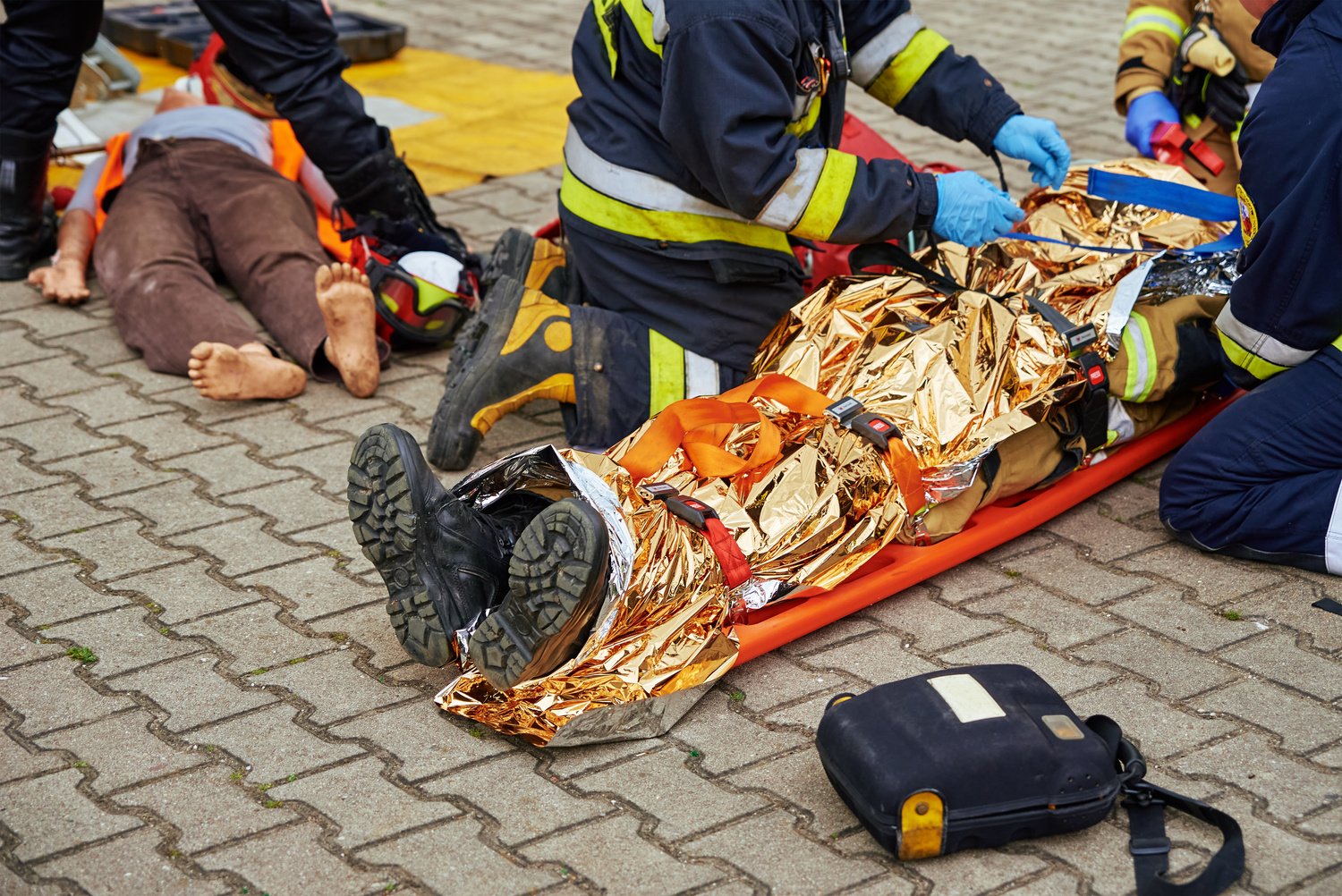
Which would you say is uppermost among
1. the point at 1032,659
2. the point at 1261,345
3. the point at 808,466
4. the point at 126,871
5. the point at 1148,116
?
the point at 1148,116

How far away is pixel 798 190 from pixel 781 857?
1425 mm

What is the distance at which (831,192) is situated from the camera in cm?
296

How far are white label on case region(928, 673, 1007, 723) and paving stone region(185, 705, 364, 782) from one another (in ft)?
3.11

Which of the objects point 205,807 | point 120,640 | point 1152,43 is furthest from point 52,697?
point 1152,43

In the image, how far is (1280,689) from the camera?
2469mm

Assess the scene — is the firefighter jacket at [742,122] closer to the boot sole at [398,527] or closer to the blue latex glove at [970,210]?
the blue latex glove at [970,210]

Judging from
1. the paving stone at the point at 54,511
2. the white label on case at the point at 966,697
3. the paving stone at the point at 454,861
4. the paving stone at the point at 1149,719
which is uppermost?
the white label on case at the point at 966,697

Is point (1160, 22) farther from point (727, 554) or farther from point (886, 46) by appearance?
point (727, 554)

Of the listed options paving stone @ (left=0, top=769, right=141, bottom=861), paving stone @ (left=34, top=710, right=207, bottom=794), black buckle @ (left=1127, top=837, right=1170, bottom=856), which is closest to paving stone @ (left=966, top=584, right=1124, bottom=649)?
black buckle @ (left=1127, top=837, right=1170, bottom=856)

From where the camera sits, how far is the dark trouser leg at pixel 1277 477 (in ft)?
9.16

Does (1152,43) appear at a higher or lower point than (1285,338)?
higher

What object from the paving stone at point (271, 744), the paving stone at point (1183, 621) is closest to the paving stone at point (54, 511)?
the paving stone at point (271, 744)

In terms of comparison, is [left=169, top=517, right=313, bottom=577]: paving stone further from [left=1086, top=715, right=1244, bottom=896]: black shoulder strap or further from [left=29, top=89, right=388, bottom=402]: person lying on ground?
[left=1086, top=715, right=1244, bottom=896]: black shoulder strap

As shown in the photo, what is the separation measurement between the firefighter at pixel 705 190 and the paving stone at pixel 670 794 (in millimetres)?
1123
